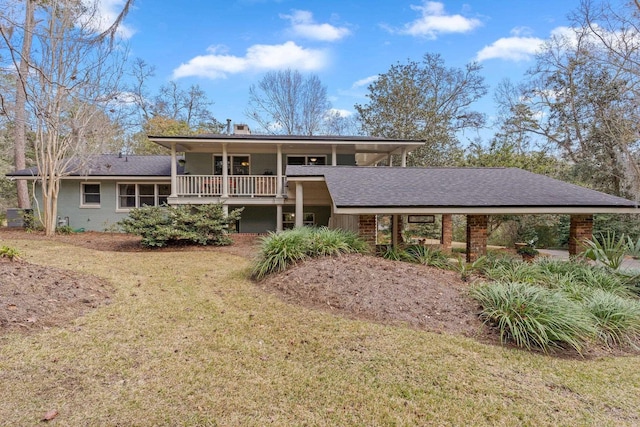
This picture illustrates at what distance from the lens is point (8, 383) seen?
9.48 feet

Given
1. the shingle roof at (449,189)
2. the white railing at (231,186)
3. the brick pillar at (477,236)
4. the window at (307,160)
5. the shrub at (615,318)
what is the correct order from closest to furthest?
the shrub at (615,318)
the shingle roof at (449,189)
the brick pillar at (477,236)
the white railing at (231,186)
the window at (307,160)

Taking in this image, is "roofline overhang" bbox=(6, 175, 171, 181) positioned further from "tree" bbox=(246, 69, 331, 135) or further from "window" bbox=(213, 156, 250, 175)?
"tree" bbox=(246, 69, 331, 135)

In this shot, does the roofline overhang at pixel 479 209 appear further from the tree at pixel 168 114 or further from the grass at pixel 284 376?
the tree at pixel 168 114

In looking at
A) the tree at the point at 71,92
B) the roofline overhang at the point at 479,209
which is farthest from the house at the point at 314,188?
the tree at the point at 71,92

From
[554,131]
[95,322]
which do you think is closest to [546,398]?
[95,322]

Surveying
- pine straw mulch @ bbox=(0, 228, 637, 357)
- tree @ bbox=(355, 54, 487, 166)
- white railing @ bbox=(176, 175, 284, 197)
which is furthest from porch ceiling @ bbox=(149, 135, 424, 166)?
pine straw mulch @ bbox=(0, 228, 637, 357)

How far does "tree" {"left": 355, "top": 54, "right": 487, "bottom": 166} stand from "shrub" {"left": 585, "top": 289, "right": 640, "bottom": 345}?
16.6m

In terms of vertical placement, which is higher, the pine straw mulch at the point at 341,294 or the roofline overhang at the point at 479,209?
the roofline overhang at the point at 479,209

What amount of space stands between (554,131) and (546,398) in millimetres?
22746

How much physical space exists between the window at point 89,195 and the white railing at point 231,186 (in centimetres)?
507

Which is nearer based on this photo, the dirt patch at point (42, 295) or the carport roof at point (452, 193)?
the dirt patch at point (42, 295)

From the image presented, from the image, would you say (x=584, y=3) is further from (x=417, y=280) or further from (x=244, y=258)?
(x=244, y=258)

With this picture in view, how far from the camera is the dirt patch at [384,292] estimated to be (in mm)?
4656

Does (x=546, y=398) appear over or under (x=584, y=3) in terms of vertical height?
under
